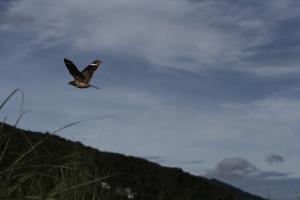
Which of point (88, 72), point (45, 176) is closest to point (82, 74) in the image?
point (88, 72)

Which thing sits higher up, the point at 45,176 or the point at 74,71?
the point at 74,71

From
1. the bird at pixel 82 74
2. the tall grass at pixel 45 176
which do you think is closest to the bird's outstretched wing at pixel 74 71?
the bird at pixel 82 74

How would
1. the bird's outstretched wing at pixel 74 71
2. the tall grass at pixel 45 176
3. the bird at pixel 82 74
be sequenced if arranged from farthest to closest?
1. the bird's outstretched wing at pixel 74 71
2. the bird at pixel 82 74
3. the tall grass at pixel 45 176

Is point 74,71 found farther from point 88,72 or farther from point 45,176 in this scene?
point 45,176

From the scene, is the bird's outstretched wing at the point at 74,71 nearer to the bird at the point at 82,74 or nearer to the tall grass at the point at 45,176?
the bird at the point at 82,74

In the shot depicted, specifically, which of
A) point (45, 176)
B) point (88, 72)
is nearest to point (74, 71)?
point (88, 72)

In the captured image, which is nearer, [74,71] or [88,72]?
[88,72]

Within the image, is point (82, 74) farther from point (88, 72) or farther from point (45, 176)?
point (45, 176)

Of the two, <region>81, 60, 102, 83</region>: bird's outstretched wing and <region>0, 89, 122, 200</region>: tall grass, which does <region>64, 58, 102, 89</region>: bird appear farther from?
<region>0, 89, 122, 200</region>: tall grass

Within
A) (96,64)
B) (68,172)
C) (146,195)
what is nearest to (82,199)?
(68,172)

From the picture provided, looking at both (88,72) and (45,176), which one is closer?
(45,176)

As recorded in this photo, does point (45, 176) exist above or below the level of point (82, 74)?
below

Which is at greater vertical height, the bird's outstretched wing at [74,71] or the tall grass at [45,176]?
the bird's outstretched wing at [74,71]

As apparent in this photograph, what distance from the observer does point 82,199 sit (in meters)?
6.98
